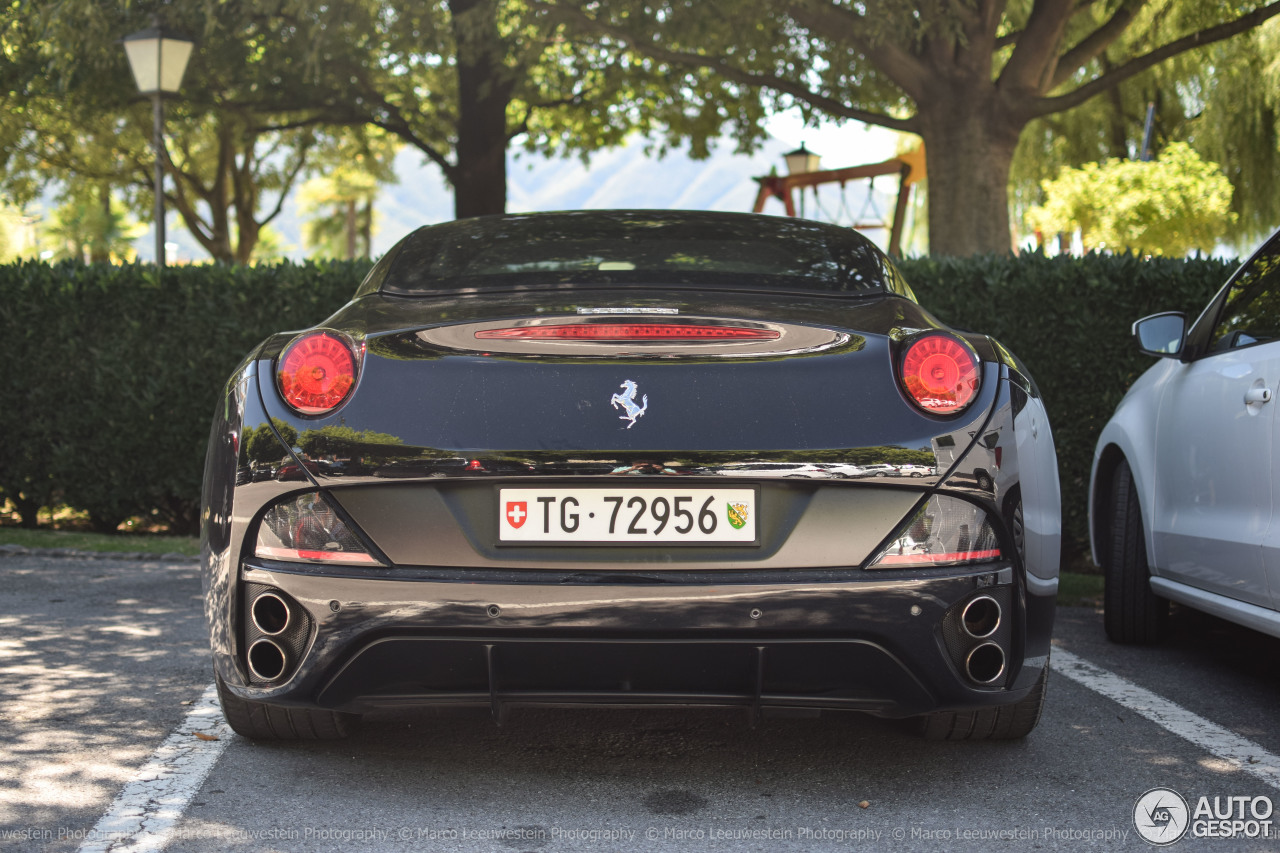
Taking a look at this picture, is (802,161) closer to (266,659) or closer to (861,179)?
(861,179)

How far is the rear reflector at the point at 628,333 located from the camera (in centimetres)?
296

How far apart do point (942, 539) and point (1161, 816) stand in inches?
33.7

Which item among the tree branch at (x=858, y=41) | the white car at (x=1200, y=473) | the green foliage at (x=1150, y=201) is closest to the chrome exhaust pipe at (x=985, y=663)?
the white car at (x=1200, y=473)

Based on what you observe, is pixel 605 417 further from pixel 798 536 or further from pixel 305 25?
pixel 305 25

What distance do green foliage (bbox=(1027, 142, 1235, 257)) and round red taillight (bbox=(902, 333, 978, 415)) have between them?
17509 mm

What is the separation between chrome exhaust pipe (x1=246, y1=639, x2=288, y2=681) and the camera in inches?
116

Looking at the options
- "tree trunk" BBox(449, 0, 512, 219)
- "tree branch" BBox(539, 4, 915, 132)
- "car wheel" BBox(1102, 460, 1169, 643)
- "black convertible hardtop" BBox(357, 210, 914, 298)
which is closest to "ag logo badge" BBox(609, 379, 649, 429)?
"black convertible hardtop" BBox(357, 210, 914, 298)

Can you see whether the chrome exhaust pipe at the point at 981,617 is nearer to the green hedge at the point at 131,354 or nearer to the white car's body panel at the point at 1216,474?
the white car's body panel at the point at 1216,474

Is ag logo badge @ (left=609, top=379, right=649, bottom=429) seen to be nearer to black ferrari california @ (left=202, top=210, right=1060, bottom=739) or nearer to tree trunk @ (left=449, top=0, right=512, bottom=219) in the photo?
black ferrari california @ (left=202, top=210, right=1060, bottom=739)

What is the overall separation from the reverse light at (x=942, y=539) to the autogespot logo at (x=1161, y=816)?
2.29 feet

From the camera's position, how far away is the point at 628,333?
2.97m

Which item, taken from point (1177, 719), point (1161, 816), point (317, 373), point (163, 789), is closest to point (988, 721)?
point (1161, 816)

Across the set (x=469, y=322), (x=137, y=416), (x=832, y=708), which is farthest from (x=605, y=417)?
(x=137, y=416)

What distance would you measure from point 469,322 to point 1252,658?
11.7ft
